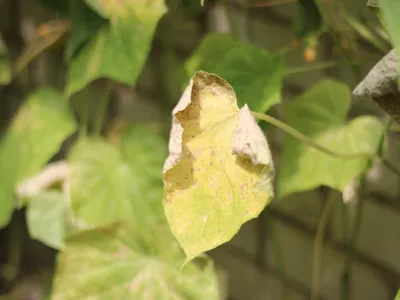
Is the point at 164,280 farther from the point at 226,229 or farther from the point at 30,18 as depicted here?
the point at 30,18

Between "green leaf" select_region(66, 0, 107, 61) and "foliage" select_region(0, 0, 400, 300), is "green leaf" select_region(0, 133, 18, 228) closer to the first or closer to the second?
"foliage" select_region(0, 0, 400, 300)

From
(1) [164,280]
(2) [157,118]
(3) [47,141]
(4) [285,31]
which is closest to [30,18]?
(2) [157,118]

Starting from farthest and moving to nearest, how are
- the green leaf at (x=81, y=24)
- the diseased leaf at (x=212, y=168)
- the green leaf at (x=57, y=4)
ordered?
the green leaf at (x=57, y=4) < the green leaf at (x=81, y=24) < the diseased leaf at (x=212, y=168)

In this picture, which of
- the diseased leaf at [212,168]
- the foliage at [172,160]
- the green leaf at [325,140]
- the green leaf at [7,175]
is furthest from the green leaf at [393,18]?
the green leaf at [7,175]

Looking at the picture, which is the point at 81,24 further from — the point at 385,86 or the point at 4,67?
the point at 385,86

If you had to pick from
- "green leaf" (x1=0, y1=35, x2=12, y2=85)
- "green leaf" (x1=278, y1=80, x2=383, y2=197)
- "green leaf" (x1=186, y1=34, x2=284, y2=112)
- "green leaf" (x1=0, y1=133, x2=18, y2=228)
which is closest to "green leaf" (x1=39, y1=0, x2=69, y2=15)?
"green leaf" (x1=0, y1=35, x2=12, y2=85)

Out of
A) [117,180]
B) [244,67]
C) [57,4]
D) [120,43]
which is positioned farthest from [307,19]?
[57,4]

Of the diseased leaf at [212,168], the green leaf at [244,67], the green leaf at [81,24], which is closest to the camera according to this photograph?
the diseased leaf at [212,168]

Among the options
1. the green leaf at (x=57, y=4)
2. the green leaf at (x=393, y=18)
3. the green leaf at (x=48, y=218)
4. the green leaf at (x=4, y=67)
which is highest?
the green leaf at (x=393, y=18)

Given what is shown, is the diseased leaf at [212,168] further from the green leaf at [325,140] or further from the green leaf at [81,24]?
the green leaf at [81,24]
